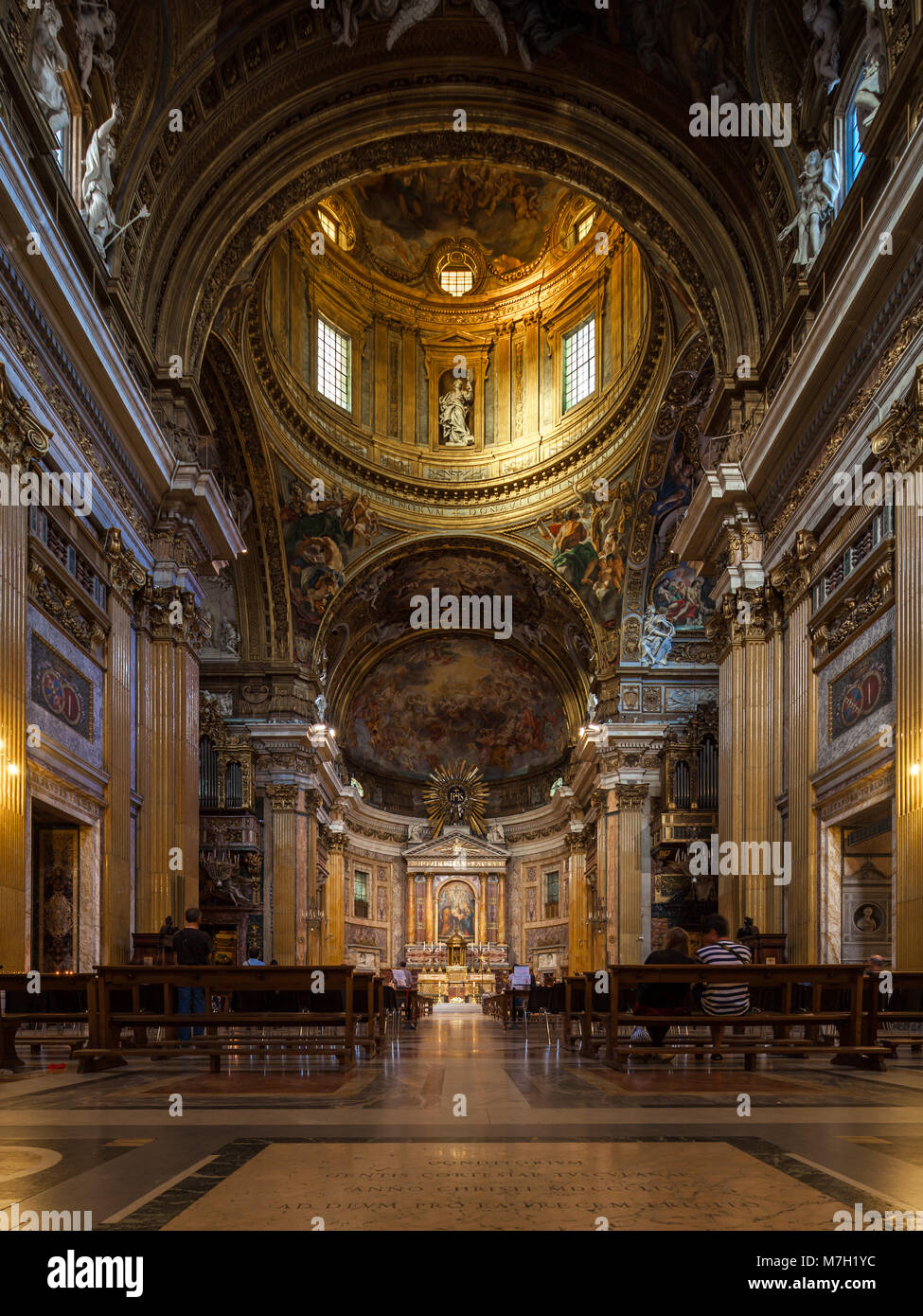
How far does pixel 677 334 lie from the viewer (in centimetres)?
2375

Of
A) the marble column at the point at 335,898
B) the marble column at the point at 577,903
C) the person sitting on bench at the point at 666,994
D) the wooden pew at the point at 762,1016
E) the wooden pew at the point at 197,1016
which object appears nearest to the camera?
the wooden pew at the point at 762,1016

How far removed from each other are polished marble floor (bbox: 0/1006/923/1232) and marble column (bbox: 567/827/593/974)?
26215 mm

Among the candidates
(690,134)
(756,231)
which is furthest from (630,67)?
(756,231)

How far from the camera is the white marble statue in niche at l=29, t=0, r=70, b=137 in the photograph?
1165cm

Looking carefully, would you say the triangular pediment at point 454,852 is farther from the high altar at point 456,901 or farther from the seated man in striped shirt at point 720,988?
the seated man in striped shirt at point 720,988

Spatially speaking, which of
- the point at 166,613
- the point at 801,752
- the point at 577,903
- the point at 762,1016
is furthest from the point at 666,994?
the point at 577,903

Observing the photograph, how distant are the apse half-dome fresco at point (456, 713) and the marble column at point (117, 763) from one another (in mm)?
21793

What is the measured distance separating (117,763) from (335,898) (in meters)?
20.8

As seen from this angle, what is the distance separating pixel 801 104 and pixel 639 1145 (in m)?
14.2

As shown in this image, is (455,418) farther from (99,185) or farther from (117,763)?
(117,763)

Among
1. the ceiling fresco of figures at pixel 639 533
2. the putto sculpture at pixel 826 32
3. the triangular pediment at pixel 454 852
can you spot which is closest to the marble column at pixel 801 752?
the putto sculpture at pixel 826 32

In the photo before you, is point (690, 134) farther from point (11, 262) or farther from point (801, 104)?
point (11, 262)

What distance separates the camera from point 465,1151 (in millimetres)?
4375

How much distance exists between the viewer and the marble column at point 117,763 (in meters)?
14.0
